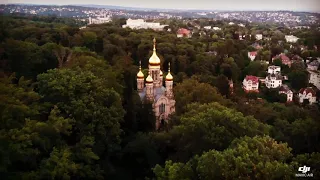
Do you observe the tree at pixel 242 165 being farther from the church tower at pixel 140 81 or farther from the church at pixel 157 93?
the church tower at pixel 140 81

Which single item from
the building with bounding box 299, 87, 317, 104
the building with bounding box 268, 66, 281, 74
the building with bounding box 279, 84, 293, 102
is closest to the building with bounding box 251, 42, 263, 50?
the building with bounding box 268, 66, 281, 74

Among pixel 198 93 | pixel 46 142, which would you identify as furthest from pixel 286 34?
pixel 46 142

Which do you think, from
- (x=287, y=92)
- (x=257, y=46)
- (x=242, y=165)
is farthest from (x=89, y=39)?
(x=257, y=46)

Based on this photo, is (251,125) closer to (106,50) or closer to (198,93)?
(198,93)

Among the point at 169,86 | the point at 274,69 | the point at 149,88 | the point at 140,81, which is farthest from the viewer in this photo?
the point at 274,69

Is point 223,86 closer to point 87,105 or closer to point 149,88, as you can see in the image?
point 149,88
